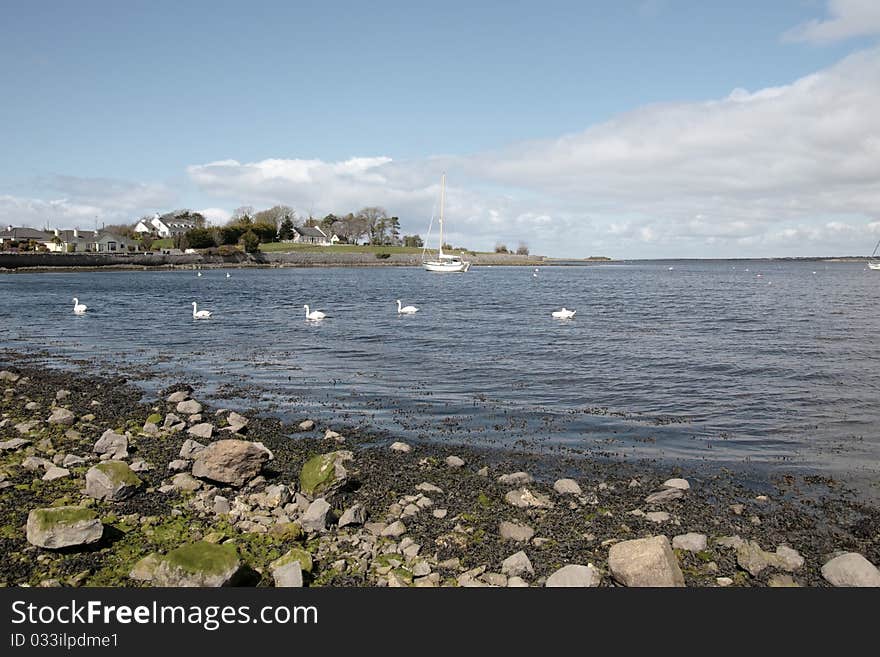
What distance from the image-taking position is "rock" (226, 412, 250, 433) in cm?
1419

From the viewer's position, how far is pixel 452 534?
895cm

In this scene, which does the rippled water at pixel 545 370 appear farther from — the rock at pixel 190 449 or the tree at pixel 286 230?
the tree at pixel 286 230

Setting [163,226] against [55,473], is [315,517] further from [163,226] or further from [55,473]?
[163,226]

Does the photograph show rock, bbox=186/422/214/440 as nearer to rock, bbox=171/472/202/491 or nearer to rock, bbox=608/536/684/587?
rock, bbox=171/472/202/491

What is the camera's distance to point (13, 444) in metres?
12.1

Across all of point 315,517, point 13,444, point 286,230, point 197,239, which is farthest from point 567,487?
point 286,230

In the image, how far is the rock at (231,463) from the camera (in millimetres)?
10484

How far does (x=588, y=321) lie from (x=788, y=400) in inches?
876

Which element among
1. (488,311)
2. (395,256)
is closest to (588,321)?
(488,311)

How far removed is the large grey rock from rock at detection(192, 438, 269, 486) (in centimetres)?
526

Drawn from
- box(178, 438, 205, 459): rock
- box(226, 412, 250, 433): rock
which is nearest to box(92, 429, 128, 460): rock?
box(178, 438, 205, 459): rock

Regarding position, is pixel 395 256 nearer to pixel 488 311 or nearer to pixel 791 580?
pixel 488 311

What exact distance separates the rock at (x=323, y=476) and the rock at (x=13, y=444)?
6039mm

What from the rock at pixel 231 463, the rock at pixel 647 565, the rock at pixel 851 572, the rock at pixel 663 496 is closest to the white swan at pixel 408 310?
the rock at pixel 231 463
